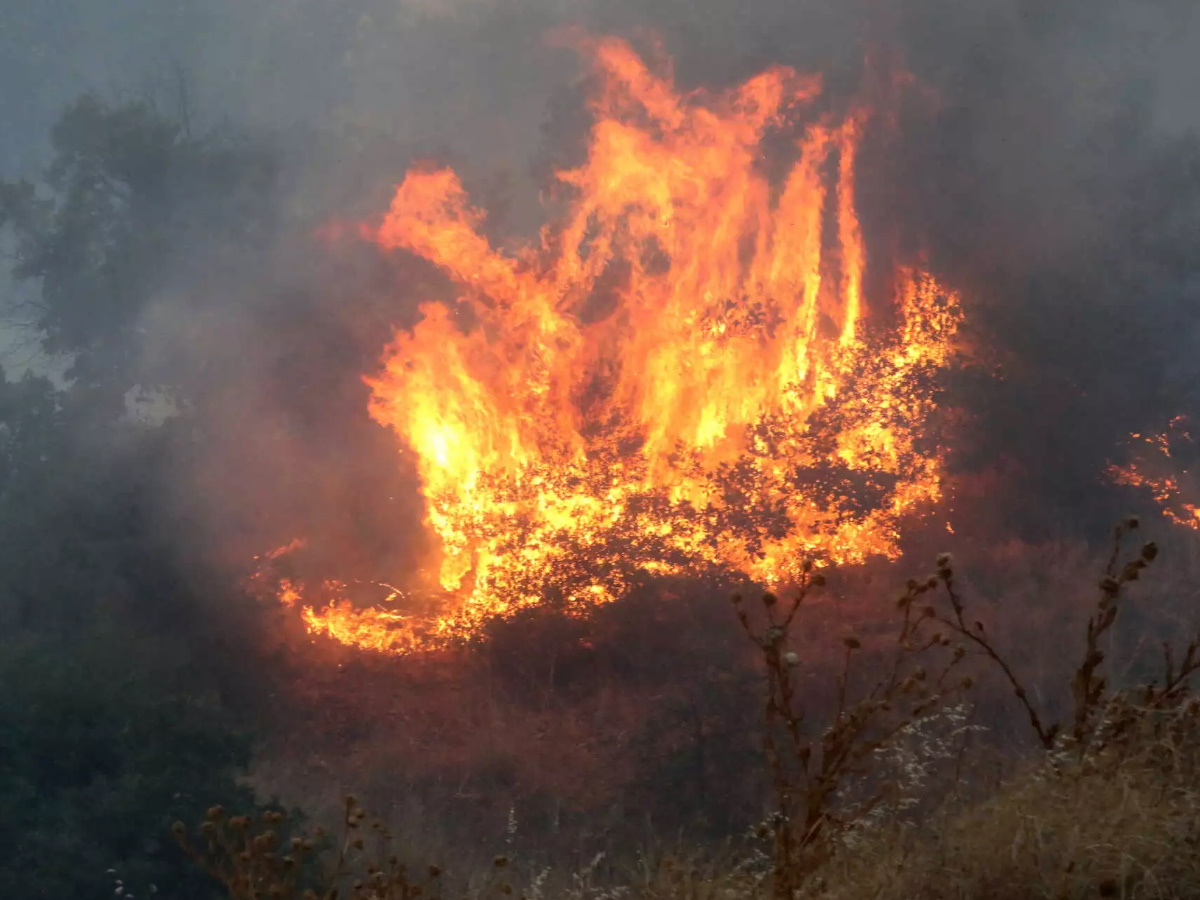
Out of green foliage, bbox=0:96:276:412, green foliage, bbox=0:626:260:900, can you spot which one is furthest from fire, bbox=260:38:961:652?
green foliage, bbox=0:96:276:412

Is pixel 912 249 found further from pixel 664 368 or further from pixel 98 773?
pixel 98 773

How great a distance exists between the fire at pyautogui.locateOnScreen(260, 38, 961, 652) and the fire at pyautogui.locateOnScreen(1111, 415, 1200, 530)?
3131 millimetres

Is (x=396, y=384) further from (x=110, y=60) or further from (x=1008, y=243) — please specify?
(x=110, y=60)

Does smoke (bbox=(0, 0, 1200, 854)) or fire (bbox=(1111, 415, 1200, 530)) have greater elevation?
smoke (bbox=(0, 0, 1200, 854))

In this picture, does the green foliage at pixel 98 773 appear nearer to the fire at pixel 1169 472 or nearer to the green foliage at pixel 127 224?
the fire at pixel 1169 472

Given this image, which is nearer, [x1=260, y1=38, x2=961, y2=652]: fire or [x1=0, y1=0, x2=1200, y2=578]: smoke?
[x1=260, y1=38, x2=961, y2=652]: fire

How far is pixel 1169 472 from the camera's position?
50.2 feet

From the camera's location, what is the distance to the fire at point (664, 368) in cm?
1406

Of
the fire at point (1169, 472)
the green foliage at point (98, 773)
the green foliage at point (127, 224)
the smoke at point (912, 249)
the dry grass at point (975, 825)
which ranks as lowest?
the dry grass at point (975, 825)

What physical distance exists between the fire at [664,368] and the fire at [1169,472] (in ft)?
10.3

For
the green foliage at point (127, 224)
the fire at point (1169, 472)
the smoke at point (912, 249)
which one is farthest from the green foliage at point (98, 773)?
the green foliage at point (127, 224)

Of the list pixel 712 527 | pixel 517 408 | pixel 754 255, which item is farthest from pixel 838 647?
pixel 754 255

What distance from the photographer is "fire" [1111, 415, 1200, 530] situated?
48.2 ft

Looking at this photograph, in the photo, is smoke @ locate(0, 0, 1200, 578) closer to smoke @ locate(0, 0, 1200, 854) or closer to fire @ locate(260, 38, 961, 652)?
smoke @ locate(0, 0, 1200, 854)
